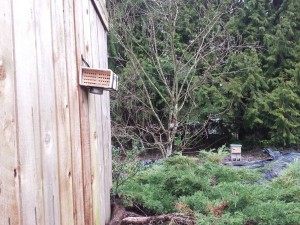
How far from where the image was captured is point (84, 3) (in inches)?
58.0

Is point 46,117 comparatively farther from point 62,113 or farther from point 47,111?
point 62,113

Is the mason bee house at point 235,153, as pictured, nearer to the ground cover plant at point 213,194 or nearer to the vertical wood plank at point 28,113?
the ground cover plant at point 213,194

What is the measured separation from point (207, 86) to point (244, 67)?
1.11 m

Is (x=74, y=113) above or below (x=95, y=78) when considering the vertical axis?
below

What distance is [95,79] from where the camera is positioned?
134 cm

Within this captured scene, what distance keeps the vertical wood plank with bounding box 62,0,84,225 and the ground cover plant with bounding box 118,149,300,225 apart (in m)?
0.58

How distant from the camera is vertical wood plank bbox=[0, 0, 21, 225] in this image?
2.35 ft

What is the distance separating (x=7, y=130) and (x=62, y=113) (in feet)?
1.20

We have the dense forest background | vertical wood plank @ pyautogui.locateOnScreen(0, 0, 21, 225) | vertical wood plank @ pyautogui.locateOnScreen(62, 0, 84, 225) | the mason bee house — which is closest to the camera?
vertical wood plank @ pyautogui.locateOnScreen(0, 0, 21, 225)

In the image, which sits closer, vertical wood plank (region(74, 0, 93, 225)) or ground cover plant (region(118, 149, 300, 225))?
vertical wood plank (region(74, 0, 93, 225))

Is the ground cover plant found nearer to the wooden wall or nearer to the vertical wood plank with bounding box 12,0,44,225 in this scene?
the wooden wall

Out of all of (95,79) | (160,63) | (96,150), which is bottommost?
(96,150)

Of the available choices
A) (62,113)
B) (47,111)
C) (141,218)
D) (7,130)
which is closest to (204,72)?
(141,218)

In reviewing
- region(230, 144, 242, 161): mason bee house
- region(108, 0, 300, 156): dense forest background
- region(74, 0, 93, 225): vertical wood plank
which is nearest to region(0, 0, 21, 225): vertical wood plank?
region(74, 0, 93, 225): vertical wood plank
